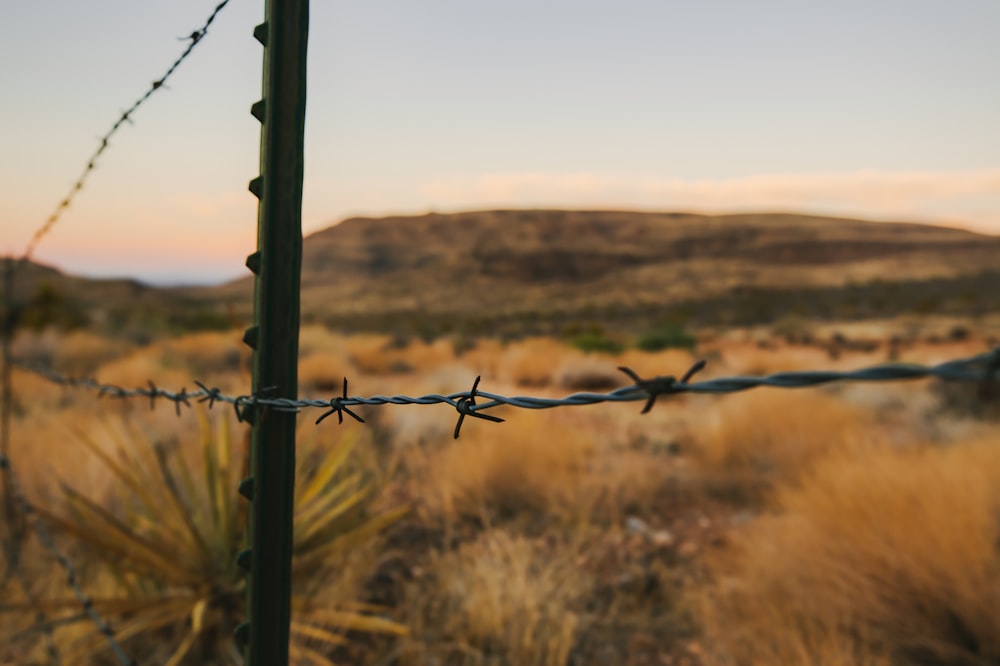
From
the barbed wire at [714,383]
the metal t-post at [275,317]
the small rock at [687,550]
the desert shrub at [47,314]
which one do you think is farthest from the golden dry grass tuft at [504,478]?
the desert shrub at [47,314]

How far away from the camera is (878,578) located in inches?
119

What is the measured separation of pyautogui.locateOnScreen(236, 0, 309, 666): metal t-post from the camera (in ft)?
4.59

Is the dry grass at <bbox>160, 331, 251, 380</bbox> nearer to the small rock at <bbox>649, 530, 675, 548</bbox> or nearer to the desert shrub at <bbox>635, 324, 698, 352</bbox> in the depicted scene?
the small rock at <bbox>649, 530, 675, 548</bbox>

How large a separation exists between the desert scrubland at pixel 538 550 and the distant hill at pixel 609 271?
3067 cm

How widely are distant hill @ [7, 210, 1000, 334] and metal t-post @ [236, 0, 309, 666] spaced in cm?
3466

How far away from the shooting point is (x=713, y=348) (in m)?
19.2

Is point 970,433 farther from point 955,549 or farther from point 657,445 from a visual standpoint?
point 955,549

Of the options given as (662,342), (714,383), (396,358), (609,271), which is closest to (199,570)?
(714,383)

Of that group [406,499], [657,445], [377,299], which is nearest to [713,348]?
[657,445]

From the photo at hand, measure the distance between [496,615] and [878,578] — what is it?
1.66 metres

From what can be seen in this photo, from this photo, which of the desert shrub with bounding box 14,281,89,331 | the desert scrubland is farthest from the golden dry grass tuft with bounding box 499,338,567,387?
the desert shrub with bounding box 14,281,89,331

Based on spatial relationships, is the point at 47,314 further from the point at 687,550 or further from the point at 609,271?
the point at 609,271

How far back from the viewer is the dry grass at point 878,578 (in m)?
2.72

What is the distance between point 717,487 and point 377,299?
229 feet
